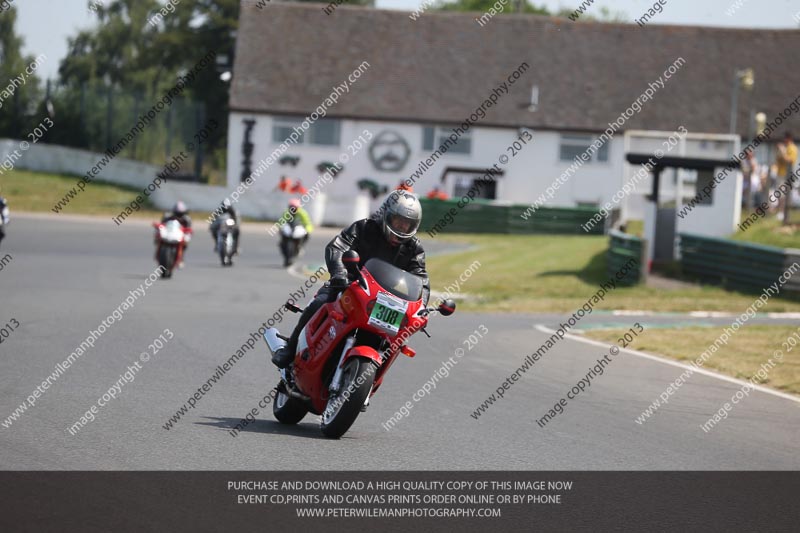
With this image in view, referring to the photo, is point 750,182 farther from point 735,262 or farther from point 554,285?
point 554,285

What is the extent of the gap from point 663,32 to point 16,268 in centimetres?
3573

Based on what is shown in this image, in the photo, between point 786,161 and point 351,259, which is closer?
point 351,259

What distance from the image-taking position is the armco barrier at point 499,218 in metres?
43.2

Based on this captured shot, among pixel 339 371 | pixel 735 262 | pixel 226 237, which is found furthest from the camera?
pixel 226 237

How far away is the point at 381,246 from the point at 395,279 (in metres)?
0.59

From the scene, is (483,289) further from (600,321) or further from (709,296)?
(600,321)

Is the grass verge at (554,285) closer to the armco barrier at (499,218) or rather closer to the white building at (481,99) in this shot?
the armco barrier at (499,218)

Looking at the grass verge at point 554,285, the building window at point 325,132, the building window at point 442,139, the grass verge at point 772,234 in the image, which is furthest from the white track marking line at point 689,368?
the building window at point 325,132

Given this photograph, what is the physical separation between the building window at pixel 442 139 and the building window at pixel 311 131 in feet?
11.7

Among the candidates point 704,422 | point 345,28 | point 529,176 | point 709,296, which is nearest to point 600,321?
point 709,296

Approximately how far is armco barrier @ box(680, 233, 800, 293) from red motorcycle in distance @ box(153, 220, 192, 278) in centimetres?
1036

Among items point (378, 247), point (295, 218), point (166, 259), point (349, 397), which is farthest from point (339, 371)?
point (295, 218)

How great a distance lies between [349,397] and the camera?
27.2ft

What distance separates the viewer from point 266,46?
176 feet
